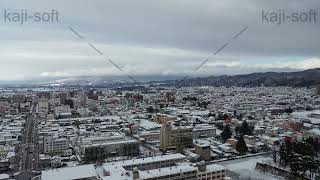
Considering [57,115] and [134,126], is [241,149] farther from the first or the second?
[57,115]

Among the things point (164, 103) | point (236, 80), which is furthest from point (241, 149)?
point (236, 80)

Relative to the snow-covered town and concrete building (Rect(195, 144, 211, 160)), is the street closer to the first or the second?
the snow-covered town

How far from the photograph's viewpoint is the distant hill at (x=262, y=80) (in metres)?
37.2

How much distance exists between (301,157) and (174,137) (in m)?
3.82

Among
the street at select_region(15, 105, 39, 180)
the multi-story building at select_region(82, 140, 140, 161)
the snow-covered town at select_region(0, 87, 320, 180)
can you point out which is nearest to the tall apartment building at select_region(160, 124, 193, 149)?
the snow-covered town at select_region(0, 87, 320, 180)

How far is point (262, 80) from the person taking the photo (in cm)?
4253

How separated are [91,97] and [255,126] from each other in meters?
14.9

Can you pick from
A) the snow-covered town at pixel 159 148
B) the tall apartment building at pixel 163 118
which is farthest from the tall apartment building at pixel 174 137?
the tall apartment building at pixel 163 118

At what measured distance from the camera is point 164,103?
21938 mm

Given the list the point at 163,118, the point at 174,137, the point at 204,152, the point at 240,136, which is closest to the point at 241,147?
the point at 240,136

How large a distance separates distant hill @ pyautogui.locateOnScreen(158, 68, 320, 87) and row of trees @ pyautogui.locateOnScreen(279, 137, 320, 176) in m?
28.0

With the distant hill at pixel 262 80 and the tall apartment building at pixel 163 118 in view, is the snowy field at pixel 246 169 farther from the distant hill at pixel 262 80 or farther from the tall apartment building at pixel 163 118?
the distant hill at pixel 262 80

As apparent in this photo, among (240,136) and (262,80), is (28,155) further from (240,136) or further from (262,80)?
(262,80)

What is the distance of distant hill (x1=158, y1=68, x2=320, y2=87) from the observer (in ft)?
122
